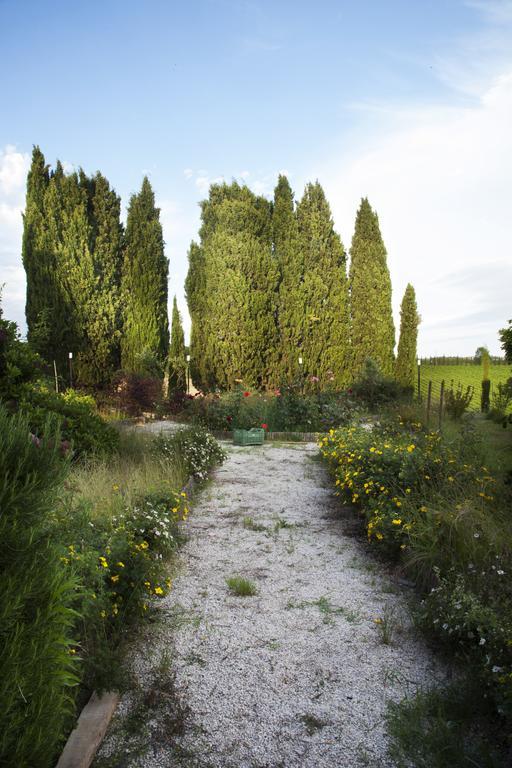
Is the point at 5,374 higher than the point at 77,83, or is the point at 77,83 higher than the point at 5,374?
the point at 77,83

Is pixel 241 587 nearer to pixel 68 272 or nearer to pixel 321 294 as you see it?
pixel 321 294

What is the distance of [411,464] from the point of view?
471 centimetres

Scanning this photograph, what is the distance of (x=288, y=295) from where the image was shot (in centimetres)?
1509

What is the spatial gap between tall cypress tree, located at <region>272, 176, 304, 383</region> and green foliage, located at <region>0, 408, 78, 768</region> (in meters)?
13.3

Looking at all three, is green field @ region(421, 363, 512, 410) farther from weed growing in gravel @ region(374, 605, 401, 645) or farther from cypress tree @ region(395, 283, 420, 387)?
weed growing in gravel @ region(374, 605, 401, 645)

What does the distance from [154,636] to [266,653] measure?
0.69m

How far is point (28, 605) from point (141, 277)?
14.5 m

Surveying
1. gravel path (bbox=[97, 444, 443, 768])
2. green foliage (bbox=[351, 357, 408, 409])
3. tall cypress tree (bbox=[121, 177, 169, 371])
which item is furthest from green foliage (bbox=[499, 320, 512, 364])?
tall cypress tree (bbox=[121, 177, 169, 371])

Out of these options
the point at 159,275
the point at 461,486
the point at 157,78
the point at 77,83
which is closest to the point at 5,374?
the point at 77,83

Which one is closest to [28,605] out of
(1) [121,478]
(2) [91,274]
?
(1) [121,478]

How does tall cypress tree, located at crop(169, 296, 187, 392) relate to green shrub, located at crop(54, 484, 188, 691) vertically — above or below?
above

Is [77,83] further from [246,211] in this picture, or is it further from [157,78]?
[246,211]

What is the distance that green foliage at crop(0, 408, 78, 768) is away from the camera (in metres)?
1.44

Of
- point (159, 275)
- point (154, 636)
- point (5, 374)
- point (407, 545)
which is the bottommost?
point (154, 636)
